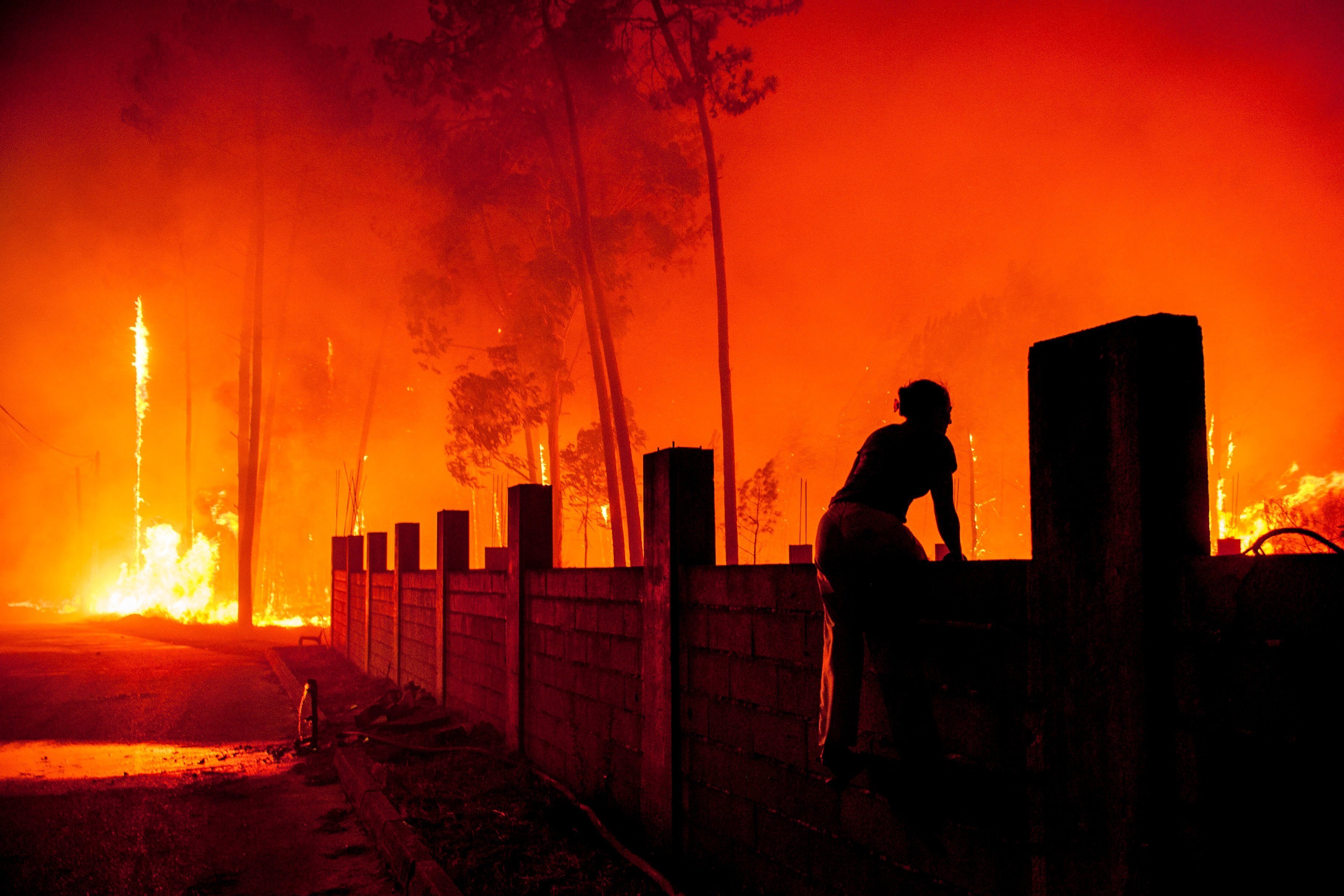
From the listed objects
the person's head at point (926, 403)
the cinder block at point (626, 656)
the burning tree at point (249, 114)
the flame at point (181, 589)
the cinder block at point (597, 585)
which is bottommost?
the flame at point (181, 589)

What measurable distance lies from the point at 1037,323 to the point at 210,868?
56.2 metres

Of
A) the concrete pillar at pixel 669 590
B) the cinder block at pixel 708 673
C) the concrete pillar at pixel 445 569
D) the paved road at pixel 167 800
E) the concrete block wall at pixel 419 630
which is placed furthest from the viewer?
the concrete block wall at pixel 419 630

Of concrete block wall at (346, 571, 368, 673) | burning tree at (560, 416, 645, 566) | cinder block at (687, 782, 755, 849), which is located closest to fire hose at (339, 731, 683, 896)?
cinder block at (687, 782, 755, 849)

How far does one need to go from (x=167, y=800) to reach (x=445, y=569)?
168 inches

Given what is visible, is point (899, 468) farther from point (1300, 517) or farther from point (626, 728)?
point (1300, 517)

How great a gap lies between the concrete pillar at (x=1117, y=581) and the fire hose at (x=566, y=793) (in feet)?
9.77

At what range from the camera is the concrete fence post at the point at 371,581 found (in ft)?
55.9

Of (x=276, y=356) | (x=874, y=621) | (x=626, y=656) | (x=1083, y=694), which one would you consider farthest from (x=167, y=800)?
(x=276, y=356)

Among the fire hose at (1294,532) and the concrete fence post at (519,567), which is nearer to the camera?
the fire hose at (1294,532)

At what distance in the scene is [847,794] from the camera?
419 centimetres

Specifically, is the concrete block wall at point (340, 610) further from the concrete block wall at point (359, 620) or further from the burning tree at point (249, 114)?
the burning tree at point (249, 114)

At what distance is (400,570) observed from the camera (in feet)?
47.8

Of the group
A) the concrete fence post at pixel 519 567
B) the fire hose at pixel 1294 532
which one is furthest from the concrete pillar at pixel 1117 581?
the concrete fence post at pixel 519 567

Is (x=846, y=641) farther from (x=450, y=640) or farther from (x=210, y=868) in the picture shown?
(x=450, y=640)
